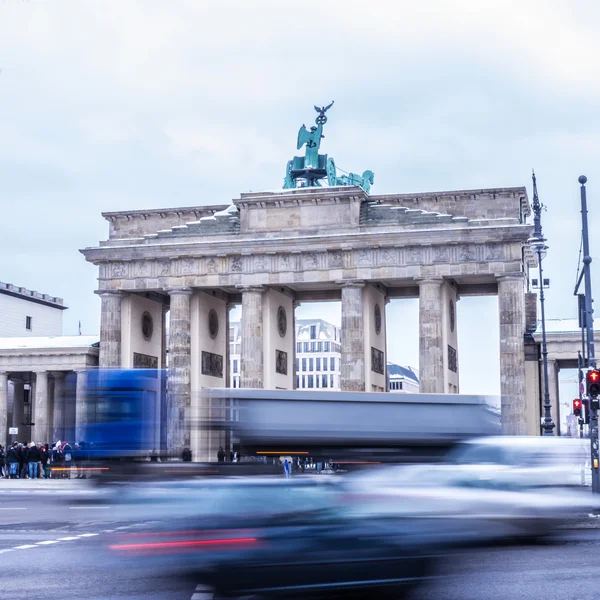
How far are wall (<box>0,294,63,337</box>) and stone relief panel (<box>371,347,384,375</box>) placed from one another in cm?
3892

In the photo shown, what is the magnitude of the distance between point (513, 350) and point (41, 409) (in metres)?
29.7

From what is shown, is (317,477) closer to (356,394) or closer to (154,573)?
(154,573)

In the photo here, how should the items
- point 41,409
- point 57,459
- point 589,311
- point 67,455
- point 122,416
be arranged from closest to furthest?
point 122,416 < point 589,311 < point 57,459 < point 67,455 < point 41,409

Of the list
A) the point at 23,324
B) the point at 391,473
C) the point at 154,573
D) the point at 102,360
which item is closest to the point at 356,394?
the point at 154,573

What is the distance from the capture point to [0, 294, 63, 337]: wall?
8631cm

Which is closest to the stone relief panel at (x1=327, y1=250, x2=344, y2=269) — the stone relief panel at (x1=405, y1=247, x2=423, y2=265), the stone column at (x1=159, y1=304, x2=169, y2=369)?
the stone relief panel at (x1=405, y1=247, x2=423, y2=265)

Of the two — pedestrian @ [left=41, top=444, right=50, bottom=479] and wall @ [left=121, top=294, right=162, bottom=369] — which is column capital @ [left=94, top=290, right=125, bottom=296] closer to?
wall @ [left=121, top=294, right=162, bottom=369]

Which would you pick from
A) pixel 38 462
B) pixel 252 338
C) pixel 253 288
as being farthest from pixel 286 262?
pixel 38 462

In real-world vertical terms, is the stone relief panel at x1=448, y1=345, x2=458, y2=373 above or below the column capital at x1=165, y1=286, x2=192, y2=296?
below

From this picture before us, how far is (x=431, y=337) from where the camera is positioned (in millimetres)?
55000

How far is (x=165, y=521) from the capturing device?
31.6ft

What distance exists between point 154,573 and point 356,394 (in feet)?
23.3

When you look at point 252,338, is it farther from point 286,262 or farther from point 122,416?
point 122,416

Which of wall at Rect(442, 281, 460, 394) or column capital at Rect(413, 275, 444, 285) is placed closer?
column capital at Rect(413, 275, 444, 285)
